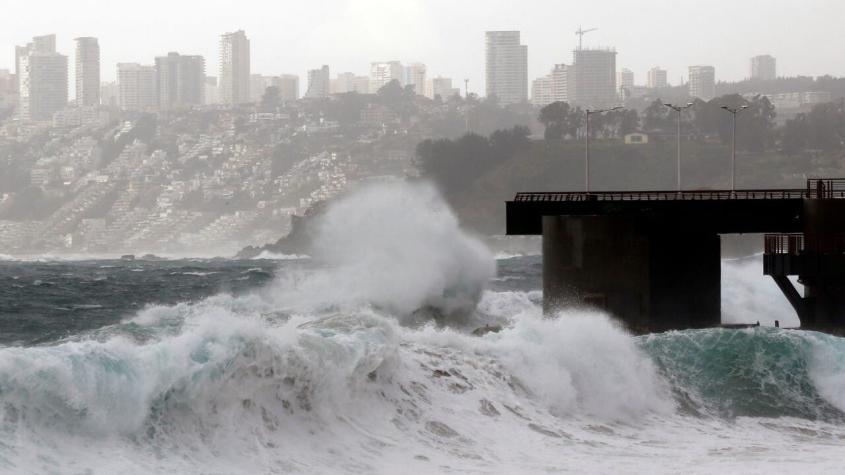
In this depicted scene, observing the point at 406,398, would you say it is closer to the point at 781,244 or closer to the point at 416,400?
the point at 416,400

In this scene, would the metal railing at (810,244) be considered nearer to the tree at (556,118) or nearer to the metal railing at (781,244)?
the metal railing at (781,244)

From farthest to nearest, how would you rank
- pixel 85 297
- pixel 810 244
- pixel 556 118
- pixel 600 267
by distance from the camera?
pixel 556 118
pixel 85 297
pixel 810 244
pixel 600 267

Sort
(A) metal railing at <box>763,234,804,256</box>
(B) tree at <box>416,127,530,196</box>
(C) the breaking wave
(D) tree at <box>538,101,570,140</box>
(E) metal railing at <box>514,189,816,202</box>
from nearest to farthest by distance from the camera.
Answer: (C) the breaking wave < (A) metal railing at <box>763,234,804,256</box> < (E) metal railing at <box>514,189,816,202</box> < (B) tree at <box>416,127,530,196</box> < (D) tree at <box>538,101,570,140</box>

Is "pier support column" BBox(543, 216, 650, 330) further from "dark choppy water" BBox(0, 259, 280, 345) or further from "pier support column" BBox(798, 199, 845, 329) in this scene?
"dark choppy water" BBox(0, 259, 280, 345)

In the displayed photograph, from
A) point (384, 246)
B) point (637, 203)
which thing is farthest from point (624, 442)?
point (384, 246)

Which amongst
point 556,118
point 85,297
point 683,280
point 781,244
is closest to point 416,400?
point 683,280

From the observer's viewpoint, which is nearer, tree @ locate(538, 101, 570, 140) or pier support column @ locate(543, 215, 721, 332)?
pier support column @ locate(543, 215, 721, 332)

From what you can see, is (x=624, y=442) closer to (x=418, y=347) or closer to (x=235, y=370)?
(x=418, y=347)

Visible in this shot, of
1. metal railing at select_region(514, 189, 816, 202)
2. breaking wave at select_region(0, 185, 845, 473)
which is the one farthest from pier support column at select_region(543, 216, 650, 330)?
breaking wave at select_region(0, 185, 845, 473)

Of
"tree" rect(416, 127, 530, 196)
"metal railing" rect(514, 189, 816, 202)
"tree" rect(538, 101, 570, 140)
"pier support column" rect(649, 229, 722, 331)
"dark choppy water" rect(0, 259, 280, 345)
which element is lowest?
"dark choppy water" rect(0, 259, 280, 345)

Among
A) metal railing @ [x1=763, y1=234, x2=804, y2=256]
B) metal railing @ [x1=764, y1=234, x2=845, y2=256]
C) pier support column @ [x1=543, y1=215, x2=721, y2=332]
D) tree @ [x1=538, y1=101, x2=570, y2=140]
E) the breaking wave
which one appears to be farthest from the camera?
tree @ [x1=538, y1=101, x2=570, y2=140]

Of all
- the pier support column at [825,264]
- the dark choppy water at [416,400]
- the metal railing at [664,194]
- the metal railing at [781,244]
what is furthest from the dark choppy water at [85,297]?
the pier support column at [825,264]
